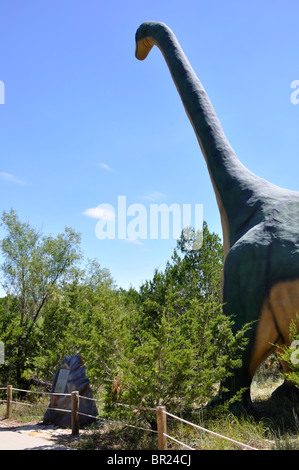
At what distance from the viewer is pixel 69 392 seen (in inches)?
266

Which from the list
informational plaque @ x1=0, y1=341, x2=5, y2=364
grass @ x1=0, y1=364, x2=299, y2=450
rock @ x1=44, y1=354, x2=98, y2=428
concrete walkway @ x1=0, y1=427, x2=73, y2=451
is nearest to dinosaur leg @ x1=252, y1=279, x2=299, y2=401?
grass @ x1=0, y1=364, x2=299, y2=450

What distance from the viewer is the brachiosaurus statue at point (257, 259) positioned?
5047 mm

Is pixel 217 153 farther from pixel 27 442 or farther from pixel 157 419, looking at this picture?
pixel 27 442

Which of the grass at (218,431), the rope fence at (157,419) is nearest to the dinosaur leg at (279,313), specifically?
the grass at (218,431)

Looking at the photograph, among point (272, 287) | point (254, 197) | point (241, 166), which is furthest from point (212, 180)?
point (272, 287)

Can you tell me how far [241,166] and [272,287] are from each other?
233 centimetres

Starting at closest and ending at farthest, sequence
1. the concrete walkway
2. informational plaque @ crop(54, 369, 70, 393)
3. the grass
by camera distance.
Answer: the grass
the concrete walkway
informational plaque @ crop(54, 369, 70, 393)

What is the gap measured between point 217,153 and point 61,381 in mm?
4558

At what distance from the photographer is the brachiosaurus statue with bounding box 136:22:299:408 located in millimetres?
5047

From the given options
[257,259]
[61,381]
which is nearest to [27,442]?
[61,381]

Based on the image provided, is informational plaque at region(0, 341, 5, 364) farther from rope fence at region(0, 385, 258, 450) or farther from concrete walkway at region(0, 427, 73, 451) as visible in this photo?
concrete walkway at region(0, 427, 73, 451)

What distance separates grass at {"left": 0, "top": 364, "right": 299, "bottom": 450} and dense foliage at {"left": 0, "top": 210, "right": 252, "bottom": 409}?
0.27m

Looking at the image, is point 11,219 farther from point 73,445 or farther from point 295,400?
point 295,400

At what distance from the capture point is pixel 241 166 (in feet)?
21.7
